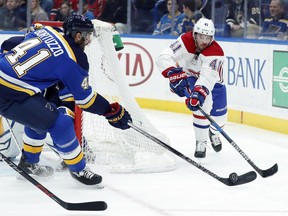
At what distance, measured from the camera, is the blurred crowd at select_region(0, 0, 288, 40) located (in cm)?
777

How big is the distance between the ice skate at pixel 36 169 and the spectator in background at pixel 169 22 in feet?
Answer: 12.2

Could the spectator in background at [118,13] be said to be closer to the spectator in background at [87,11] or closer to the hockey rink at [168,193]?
the spectator in background at [87,11]

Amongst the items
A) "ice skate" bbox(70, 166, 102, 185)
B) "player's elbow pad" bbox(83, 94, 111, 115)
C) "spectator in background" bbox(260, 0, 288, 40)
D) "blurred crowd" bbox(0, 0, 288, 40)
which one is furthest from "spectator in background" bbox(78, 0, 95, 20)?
"player's elbow pad" bbox(83, 94, 111, 115)

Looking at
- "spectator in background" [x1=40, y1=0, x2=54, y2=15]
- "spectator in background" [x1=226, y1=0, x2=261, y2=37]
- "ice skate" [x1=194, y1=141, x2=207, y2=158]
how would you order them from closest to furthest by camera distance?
1. "ice skate" [x1=194, y1=141, x2=207, y2=158]
2. "spectator in background" [x1=226, y1=0, x2=261, y2=37]
3. "spectator in background" [x1=40, y1=0, x2=54, y2=15]

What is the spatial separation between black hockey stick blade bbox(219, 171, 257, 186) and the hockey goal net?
666mm

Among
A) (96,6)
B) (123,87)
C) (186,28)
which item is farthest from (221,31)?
(123,87)

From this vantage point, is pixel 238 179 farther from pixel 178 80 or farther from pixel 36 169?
pixel 36 169

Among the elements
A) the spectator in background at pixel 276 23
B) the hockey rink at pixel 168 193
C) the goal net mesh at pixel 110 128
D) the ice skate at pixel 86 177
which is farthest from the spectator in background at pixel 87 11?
the ice skate at pixel 86 177

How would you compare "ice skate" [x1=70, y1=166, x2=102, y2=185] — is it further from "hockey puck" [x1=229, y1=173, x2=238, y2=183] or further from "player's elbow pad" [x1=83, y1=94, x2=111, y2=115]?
"hockey puck" [x1=229, y1=173, x2=238, y2=183]

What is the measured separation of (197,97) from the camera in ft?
16.8

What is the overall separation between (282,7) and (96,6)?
240cm

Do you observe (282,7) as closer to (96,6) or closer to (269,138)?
(269,138)

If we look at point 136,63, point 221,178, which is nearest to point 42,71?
point 221,178

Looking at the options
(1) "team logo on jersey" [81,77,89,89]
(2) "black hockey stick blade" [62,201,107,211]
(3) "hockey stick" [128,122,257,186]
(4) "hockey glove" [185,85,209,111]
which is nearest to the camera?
(2) "black hockey stick blade" [62,201,107,211]
